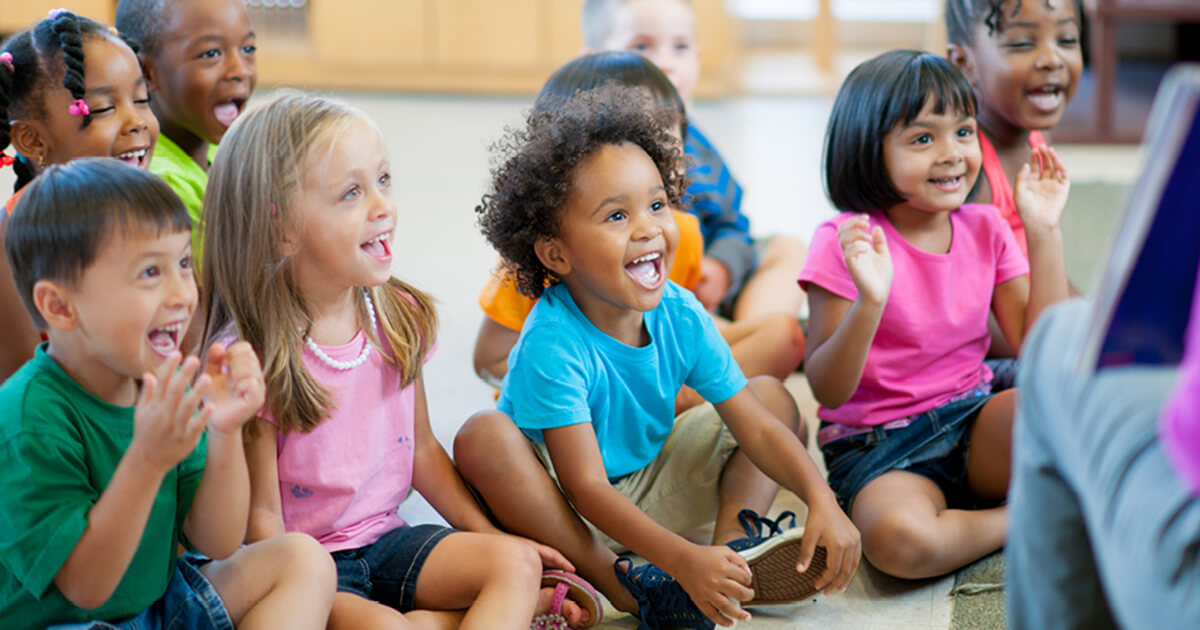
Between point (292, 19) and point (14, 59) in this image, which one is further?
point (292, 19)

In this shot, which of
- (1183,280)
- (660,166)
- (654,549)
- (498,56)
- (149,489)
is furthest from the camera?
(498,56)

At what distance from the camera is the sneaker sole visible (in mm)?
1229

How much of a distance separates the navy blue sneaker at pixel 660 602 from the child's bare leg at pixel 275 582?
0.34 meters

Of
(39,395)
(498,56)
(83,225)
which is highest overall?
(83,225)

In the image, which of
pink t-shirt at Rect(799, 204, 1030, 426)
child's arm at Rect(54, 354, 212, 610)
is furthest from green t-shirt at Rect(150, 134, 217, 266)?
pink t-shirt at Rect(799, 204, 1030, 426)

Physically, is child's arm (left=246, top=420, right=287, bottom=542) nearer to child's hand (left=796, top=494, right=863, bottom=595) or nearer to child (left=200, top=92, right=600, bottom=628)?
child (left=200, top=92, right=600, bottom=628)

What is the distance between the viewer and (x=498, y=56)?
4.62 metres

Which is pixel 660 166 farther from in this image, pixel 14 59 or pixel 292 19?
pixel 292 19

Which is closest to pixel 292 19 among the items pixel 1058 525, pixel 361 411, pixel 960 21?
pixel 960 21

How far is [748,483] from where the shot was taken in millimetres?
1438

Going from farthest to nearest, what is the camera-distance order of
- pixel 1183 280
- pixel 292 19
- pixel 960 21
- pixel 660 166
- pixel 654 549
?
pixel 292 19, pixel 960 21, pixel 660 166, pixel 654 549, pixel 1183 280

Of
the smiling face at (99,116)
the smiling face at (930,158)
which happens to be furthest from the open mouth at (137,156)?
the smiling face at (930,158)

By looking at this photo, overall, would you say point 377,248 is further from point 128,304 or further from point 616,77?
point 616,77

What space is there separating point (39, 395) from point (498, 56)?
3812 millimetres
